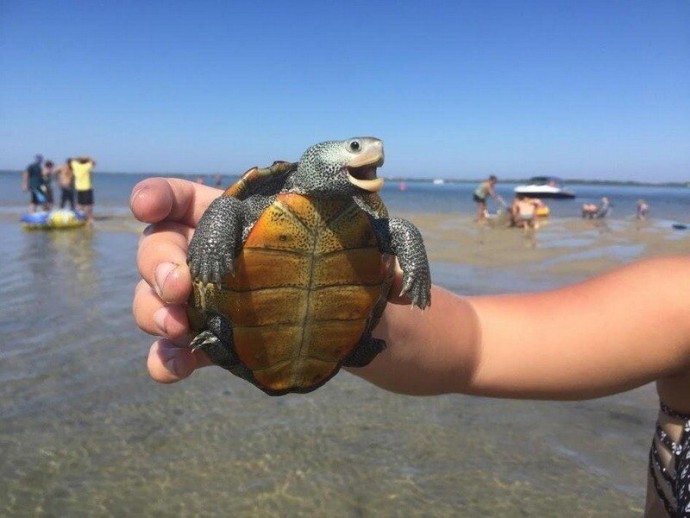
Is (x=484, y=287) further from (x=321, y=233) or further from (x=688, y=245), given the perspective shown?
(x=688, y=245)

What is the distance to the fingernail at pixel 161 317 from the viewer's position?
188 cm

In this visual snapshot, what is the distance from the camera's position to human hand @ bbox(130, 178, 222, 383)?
5.97 feet

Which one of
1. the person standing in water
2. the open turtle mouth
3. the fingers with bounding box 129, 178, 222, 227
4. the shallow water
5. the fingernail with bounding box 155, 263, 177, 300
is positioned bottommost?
the shallow water

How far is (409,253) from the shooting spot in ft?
7.29

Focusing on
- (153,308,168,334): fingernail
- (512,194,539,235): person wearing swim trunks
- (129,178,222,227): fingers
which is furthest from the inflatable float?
(153,308,168,334): fingernail

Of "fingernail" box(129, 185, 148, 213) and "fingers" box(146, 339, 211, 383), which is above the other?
"fingernail" box(129, 185, 148, 213)

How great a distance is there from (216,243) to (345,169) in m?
0.58

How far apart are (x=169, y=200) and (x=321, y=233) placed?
0.60 m

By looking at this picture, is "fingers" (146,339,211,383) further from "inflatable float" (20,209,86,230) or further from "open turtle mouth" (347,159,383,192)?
"inflatable float" (20,209,86,230)

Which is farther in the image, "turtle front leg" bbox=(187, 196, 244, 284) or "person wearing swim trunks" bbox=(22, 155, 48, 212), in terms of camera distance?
"person wearing swim trunks" bbox=(22, 155, 48, 212)

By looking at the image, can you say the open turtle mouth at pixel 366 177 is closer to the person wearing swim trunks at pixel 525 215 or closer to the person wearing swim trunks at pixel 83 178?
the person wearing swim trunks at pixel 525 215

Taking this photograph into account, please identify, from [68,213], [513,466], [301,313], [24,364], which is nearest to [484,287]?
[513,466]

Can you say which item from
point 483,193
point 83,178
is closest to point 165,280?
point 83,178

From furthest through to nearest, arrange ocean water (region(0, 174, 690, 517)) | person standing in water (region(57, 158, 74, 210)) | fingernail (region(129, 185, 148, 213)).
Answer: person standing in water (region(57, 158, 74, 210)), ocean water (region(0, 174, 690, 517)), fingernail (region(129, 185, 148, 213))
